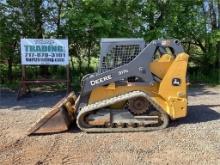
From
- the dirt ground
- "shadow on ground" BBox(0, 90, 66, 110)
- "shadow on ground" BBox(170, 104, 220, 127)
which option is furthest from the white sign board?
"shadow on ground" BBox(170, 104, 220, 127)

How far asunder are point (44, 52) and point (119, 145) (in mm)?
6073

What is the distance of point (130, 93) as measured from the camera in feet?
25.5

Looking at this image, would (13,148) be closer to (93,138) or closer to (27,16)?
(93,138)

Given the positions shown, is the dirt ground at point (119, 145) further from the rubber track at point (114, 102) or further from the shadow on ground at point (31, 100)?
the shadow on ground at point (31, 100)

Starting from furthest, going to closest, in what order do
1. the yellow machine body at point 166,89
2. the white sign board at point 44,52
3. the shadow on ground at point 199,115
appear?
the white sign board at point 44,52
the shadow on ground at point 199,115
the yellow machine body at point 166,89

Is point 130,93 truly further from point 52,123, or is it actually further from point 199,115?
point 199,115

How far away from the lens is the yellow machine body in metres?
7.75

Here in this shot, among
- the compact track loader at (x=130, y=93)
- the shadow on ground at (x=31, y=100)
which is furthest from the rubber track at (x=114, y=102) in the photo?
the shadow on ground at (x=31, y=100)

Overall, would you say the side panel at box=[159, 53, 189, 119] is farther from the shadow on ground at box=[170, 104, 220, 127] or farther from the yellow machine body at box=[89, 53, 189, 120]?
the shadow on ground at box=[170, 104, 220, 127]

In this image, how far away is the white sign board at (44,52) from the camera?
12.2 m

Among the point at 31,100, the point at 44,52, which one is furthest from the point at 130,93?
the point at 44,52

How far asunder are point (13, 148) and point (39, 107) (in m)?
3.65

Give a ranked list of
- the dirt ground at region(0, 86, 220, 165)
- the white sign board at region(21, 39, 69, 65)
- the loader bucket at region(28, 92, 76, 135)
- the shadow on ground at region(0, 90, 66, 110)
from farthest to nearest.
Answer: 1. the white sign board at region(21, 39, 69, 65)
2. the shadow on ground at region(0, 90, 66, 110)
3. the loader bucket at region(28, 92, 76, 135)
4. the dirt ground at region(0, 86, 220, 165)

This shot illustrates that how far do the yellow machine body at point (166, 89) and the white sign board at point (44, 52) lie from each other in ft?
14.8
